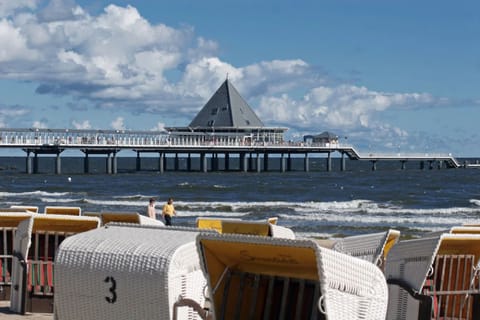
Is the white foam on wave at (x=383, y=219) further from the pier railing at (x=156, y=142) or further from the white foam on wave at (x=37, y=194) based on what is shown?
the pier railing at (x=156, y=142)

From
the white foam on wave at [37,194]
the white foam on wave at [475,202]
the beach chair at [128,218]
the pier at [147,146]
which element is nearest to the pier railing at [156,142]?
the pier at [147,146]

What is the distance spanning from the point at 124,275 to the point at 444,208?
32.3 metres

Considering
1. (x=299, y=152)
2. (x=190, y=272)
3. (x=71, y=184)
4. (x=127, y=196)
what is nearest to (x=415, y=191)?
(x=127, y=196)

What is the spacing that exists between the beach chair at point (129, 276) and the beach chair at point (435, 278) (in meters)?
1.53

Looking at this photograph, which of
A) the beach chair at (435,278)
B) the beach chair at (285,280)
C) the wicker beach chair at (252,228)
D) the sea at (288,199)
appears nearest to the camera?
the beach chair at (285,280)

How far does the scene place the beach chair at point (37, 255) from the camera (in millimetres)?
7743

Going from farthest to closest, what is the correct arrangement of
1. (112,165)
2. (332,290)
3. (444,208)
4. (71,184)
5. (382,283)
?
1. (112,165)
2. (71,184)
3. (444,208)
4. (382,283)
5. (332,290)

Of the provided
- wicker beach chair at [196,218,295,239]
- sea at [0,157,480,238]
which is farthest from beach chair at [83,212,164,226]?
sea at [0,157,480,238]

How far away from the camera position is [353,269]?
14.3ft

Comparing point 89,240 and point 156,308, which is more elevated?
point 89,240

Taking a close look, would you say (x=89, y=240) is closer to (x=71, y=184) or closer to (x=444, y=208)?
(x=444, y=208)

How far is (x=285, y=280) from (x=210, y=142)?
211 ft

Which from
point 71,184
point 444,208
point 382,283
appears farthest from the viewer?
point 71,184

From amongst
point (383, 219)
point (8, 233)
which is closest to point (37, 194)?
point (383, 219)
